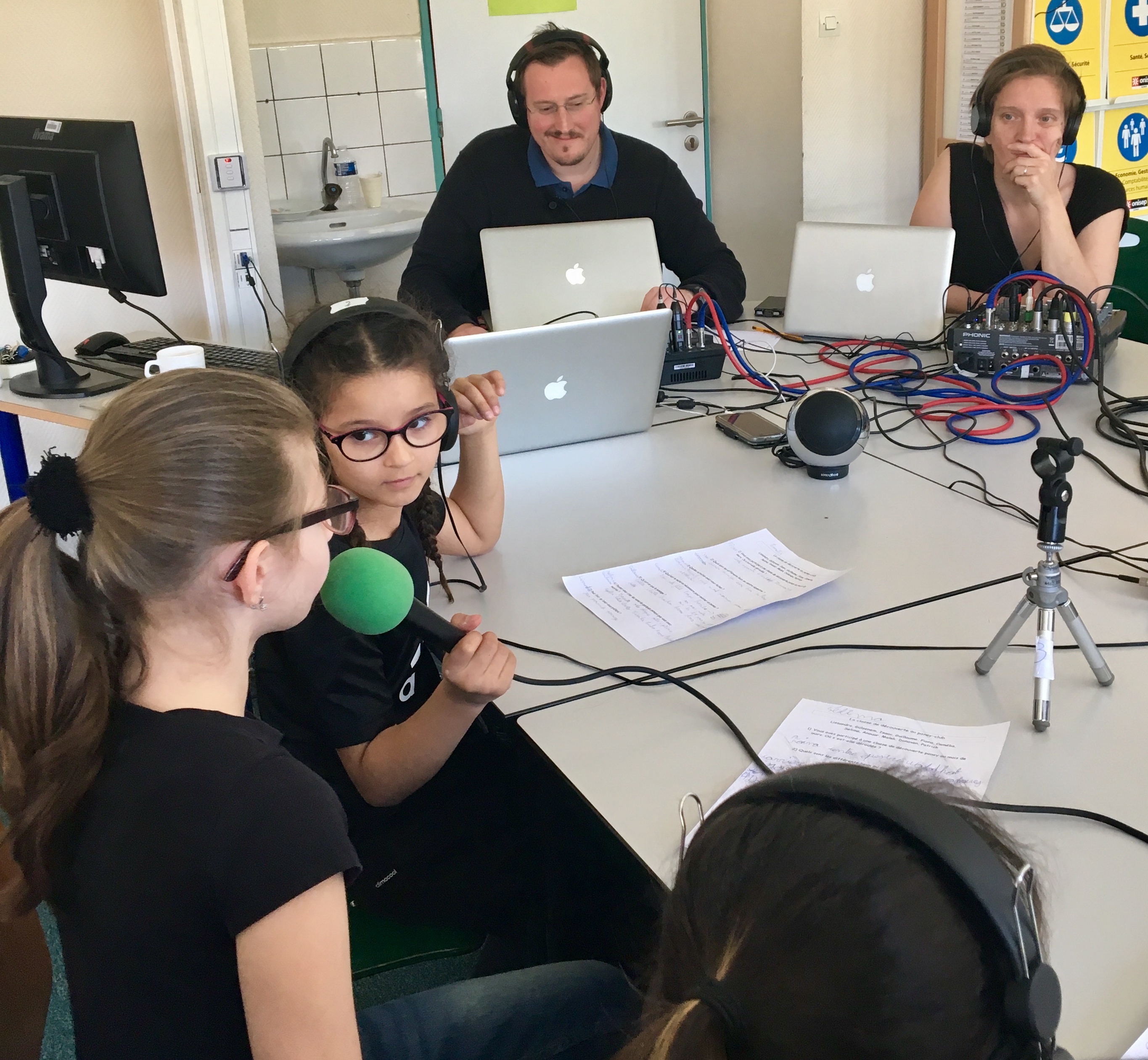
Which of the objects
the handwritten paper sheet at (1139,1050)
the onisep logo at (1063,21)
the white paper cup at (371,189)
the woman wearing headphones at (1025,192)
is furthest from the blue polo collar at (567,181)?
the handwritten paper sheet at (1139,1050)

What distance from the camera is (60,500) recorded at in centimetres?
75

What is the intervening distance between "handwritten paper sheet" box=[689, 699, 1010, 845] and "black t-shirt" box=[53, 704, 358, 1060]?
357 millimetres

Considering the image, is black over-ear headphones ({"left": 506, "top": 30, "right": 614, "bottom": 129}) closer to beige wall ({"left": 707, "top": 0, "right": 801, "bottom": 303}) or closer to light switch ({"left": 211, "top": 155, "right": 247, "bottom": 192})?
light switch ({"left": 211, "top": 155, "right": 247, "bottom": 192})

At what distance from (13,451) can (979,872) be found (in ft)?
7.72

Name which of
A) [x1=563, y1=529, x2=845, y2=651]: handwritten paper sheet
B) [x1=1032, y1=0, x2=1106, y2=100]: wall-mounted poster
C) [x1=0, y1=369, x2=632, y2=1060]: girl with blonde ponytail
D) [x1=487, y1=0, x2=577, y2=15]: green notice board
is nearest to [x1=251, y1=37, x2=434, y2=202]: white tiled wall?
[x1=487, y1=0, x2=577, y2=15]: green notice board

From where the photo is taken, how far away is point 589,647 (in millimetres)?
1184

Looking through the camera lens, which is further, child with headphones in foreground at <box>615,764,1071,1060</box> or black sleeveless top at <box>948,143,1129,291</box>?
black sleeveless top at <box>948,143,1129,291</box>

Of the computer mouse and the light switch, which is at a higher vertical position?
the light switch

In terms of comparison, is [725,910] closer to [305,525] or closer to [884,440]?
[305,525]

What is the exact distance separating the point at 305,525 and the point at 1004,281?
1457 millimetres

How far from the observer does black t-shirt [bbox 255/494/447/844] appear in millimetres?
1094

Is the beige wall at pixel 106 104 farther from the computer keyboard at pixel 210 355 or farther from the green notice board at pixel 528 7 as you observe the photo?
the green notice board at pixel 528 7

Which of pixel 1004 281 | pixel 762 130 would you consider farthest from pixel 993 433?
pixel 762 130

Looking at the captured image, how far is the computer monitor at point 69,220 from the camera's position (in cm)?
196
